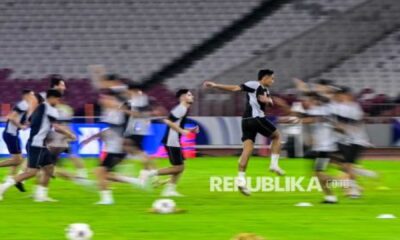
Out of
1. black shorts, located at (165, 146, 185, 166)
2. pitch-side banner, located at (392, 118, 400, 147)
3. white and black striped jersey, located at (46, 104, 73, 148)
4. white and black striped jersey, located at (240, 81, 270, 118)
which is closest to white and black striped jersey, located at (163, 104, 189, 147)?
black shorts, located at (165, 146, 185, 166)

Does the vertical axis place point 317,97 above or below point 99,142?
below

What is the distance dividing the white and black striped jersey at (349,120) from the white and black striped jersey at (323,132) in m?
0.70

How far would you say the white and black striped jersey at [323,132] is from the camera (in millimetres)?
15812

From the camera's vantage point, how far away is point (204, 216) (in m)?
14.1

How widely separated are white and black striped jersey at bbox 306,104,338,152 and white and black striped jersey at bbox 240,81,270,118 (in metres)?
1.25

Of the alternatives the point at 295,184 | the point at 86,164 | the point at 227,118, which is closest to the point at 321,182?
the point at 295,184

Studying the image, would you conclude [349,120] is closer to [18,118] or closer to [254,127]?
[254,127]

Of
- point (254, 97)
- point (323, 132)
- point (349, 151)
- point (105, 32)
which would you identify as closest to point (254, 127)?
point (254, 97)

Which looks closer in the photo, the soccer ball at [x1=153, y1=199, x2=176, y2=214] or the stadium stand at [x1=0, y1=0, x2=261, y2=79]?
the soccer ball at [x1=153, y1=199, x2=176, y2=214]

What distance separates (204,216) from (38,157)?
10.7 feet

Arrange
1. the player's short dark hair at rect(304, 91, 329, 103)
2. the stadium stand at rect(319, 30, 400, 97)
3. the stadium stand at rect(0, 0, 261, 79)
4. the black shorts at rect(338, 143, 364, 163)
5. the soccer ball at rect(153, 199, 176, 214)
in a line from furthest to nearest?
the stadium stand at rect(0, 0, 261, 79), the stadium stand at rect(319, 30, 400, 97), the black shorts at rect(338, 143, 364, 163), the player's short dark hair at rect(304, 91, 329, 103), the soccer ball at rect(153, 199, 176, 214)

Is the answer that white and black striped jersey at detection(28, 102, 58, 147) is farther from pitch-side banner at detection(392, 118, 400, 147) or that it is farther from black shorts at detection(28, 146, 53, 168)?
pitch-side banner at detection(392, 118, 400, 147)

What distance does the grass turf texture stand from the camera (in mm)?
12238

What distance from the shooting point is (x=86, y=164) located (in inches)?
1019
